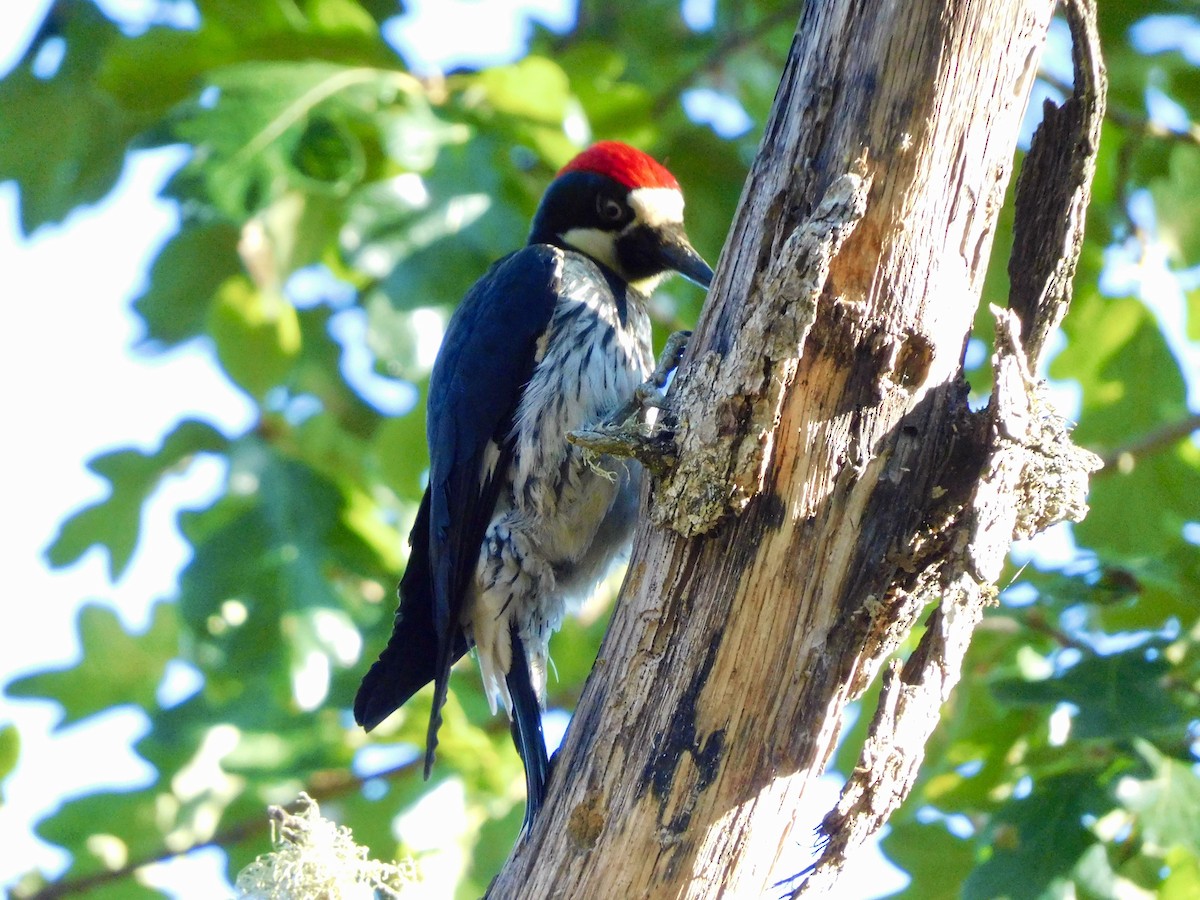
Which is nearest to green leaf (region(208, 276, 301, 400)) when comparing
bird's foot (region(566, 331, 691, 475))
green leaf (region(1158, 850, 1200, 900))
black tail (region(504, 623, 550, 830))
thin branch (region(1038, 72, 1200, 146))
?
black tail (region(504, 623, 550, 830))

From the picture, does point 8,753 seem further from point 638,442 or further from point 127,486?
point 638,442

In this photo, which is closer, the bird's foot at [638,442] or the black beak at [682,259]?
the bird's foot at [638,442]

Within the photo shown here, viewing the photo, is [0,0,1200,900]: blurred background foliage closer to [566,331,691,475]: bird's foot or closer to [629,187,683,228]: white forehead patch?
[629,187,683,228]: white forehead patch

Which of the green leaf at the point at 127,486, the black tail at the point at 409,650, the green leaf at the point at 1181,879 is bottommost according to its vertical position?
the green leaf at the point at 1181,879

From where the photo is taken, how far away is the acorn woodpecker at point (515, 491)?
2.88 m

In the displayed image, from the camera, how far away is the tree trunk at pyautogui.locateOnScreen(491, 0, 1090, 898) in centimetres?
166


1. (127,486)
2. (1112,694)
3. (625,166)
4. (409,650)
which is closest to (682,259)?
(625,166)

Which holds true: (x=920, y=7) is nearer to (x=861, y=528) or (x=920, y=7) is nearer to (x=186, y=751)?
(x=861, y=528)

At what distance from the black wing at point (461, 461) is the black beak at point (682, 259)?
33cm

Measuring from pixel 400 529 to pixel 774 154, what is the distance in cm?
290

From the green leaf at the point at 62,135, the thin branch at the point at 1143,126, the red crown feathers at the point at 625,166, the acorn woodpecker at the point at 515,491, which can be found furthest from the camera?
the green leaf at the point at 62,135

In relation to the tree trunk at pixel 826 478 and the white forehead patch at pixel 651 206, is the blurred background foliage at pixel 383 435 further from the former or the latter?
the tree trunk at pixel 826 478

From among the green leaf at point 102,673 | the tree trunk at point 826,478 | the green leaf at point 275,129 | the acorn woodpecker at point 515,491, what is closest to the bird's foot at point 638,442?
the tree trunk at point 826,478

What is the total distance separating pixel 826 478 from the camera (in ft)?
5.57
